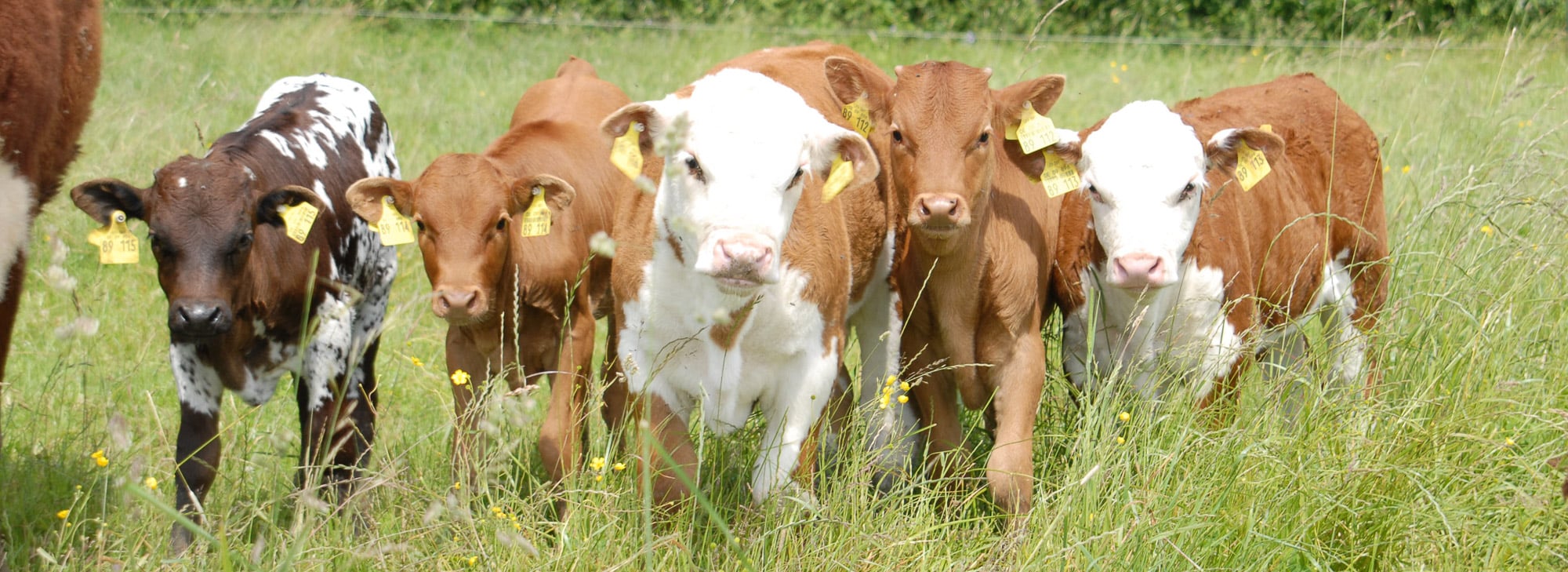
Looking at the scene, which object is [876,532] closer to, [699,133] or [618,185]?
[699,133]

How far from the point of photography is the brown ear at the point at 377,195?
4.71 metres

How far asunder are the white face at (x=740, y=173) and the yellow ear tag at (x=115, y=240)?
6.24ft

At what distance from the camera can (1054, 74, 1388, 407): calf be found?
14.2 ft

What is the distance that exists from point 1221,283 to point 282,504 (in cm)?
337

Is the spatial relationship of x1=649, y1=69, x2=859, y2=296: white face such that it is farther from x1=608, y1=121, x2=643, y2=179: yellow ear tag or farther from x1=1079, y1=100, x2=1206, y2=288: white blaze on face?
x1=1079, y1=100, x2=1206, y2=288: white blaze on face

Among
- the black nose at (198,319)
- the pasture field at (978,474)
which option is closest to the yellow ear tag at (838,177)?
the pasture field at (978,474)

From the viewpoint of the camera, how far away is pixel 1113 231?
4.35 metres

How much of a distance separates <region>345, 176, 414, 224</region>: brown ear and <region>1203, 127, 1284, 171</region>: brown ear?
2.72 m

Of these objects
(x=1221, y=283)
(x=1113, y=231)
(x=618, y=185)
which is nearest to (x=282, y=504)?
(x=618, y=185)

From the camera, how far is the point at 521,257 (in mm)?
4973

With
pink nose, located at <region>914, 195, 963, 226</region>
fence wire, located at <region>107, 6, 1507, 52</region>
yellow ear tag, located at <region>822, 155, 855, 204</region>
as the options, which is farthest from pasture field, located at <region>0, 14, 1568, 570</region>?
fence wire, located at <region>107, 6, 1507, 52</region>

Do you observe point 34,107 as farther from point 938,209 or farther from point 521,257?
point 938,209

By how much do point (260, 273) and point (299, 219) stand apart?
232 mm

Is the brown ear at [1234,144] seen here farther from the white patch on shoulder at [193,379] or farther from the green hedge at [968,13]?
the green hedge at [968,13]
